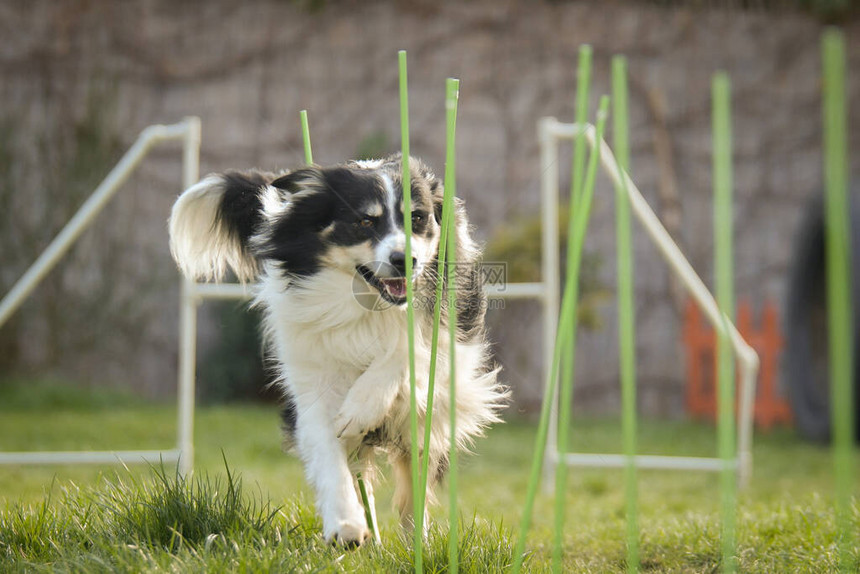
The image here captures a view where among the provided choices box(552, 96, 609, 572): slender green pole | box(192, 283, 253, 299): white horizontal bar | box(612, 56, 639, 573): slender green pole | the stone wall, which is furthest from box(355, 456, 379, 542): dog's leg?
the stone wall

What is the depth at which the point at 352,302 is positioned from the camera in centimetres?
287

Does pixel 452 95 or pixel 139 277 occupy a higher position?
pixel 452 95

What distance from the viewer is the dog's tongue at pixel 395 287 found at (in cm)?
274

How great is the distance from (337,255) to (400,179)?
1.06 ft

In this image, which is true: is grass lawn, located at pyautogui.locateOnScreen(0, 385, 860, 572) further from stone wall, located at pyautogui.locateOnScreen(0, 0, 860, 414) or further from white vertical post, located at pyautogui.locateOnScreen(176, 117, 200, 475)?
stone wall, located at pyautogui.locateOnScreen(0, 0, 860, 414)

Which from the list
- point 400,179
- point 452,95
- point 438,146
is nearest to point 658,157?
point 438,146

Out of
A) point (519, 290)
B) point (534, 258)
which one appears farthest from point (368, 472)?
point (534, 258)

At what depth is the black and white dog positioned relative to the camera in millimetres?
2686

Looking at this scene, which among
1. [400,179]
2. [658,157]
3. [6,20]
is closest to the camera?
[400,179]

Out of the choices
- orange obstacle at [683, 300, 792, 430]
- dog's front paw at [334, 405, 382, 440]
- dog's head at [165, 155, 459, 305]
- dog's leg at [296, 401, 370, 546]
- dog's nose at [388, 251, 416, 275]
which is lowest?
orange obstacle at [683, 300, 792, 430]

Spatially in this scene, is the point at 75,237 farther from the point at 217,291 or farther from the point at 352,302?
the point at 352,302

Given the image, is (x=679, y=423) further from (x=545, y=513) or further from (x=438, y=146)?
(x=545, y=513)

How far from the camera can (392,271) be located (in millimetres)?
2680

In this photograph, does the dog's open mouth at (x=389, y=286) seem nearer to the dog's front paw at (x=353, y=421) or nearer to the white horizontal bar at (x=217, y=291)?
the dog's front paw at (x=353, y=421)
